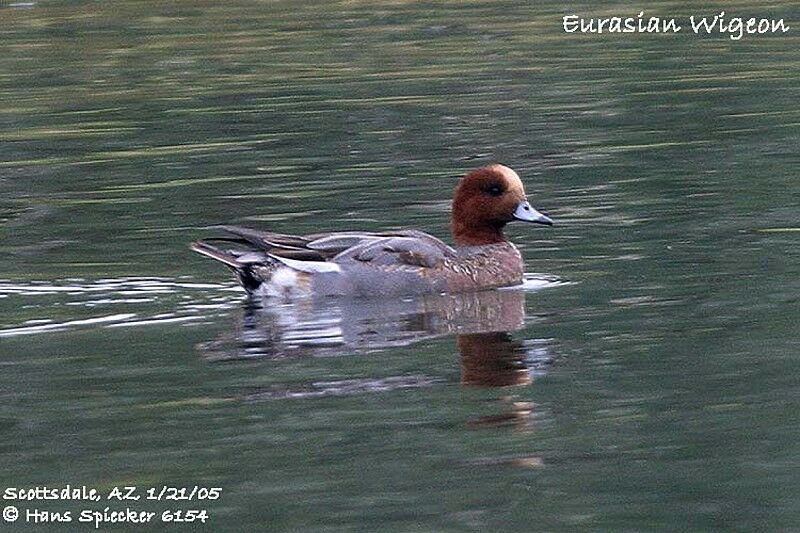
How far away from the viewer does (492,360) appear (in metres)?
9.23

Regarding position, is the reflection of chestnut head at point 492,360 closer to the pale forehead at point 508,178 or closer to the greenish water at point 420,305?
the greenish water at point 420,305

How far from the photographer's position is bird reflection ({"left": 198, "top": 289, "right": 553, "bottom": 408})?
8.74 m

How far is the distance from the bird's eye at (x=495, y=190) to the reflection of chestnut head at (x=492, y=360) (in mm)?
1890

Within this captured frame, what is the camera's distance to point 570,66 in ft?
68.0

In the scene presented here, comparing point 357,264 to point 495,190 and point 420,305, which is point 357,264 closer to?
point 420,305

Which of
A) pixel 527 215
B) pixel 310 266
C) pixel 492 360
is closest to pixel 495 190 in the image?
pixel 527 215

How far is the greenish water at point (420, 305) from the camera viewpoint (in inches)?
288

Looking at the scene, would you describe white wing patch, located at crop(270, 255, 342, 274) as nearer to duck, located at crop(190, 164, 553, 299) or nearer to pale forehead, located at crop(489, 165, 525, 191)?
duck, located at crop(190, 164, 553, 299)

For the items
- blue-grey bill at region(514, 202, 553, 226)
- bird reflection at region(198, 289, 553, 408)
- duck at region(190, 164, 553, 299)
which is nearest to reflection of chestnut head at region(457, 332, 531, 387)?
bird reflection at region(198, 289, 553, 408)

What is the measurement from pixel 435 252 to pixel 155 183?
4.31 meters

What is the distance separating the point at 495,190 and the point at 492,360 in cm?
258

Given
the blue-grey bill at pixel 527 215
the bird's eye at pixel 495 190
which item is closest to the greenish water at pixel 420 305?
the blue-grey bill at pixel 527 215

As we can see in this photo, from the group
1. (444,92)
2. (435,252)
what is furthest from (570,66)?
(435,252)

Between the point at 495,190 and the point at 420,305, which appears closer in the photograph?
the point at 420,305
